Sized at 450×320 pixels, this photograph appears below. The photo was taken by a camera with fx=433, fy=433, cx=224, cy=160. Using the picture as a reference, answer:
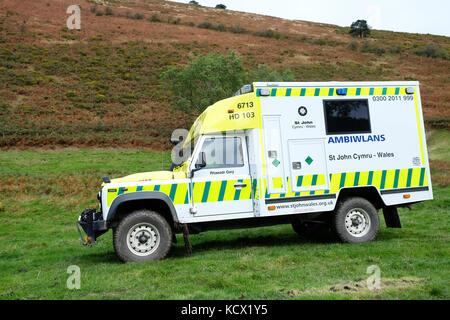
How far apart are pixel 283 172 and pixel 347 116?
1.84 metres

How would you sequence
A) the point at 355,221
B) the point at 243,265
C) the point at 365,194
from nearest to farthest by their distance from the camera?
the point at 243,265
the point at 355,221
the point at 365,194

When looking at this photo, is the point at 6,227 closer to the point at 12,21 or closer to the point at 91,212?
the point at 91,212

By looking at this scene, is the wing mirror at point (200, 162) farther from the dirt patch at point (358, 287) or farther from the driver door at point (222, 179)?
the dirt patch at point (358, 287)

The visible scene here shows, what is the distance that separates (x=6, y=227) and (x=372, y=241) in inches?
431

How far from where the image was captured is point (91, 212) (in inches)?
325

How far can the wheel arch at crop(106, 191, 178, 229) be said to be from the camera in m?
7.80

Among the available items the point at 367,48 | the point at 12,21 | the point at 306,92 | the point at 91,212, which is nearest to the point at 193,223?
the point at 91,212

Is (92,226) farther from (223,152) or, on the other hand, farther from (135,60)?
(135,60)

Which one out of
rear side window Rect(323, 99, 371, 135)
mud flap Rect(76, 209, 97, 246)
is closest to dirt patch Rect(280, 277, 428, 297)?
rear side window Rect(323, 99, 371, 135)

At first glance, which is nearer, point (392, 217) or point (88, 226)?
point (88, 226)

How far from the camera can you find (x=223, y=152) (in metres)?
8.41

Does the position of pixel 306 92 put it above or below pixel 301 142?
above

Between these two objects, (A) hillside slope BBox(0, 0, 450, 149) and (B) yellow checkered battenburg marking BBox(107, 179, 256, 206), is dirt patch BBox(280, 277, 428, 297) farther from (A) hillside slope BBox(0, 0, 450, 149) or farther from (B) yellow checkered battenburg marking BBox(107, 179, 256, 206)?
(A) hillside slope BBox(0, 0, 450, 149)

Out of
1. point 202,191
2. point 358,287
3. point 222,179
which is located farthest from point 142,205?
point 358,287
